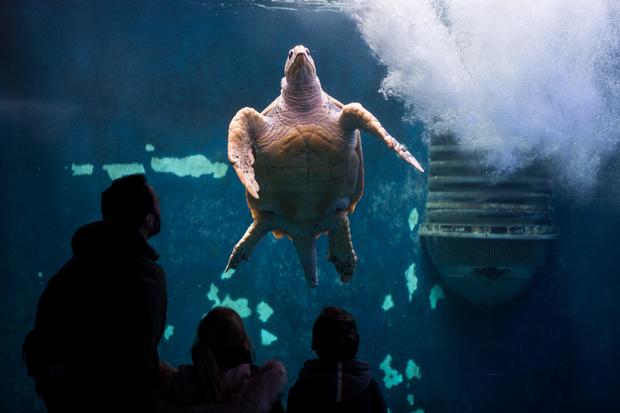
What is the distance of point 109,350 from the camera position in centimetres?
166

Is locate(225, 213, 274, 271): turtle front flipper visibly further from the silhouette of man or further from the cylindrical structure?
the silhouette of man

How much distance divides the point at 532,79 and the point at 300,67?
3011 mm

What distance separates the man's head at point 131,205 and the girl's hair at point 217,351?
395 mm

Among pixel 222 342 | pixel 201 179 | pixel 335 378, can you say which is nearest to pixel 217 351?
pixel 222 342

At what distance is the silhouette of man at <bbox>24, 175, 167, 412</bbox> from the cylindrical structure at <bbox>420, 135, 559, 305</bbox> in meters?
4.32

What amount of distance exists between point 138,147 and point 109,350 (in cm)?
631

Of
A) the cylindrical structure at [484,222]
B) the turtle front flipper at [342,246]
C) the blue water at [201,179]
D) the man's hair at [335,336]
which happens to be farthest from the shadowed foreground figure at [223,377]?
the blue water at [201,179]

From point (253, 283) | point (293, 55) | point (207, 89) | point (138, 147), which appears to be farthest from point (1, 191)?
point (293, 55)

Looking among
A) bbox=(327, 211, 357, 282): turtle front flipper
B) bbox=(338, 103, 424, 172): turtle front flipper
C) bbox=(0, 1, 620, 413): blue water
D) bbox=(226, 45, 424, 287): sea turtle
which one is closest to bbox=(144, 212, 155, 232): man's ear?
bbox=(226, 45, 424, 287): sea turtle

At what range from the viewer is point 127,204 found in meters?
1.80

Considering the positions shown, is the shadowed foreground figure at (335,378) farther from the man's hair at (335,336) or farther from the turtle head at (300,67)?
the turtle head at (300,67)

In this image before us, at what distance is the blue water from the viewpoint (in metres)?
7.00

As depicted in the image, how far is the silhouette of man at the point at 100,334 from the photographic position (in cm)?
166

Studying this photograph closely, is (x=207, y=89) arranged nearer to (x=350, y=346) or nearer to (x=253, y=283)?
(x=253, y=283)
